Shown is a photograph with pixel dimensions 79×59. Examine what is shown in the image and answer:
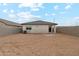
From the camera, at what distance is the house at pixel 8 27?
137 inches

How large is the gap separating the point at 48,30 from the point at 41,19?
0.72 ft

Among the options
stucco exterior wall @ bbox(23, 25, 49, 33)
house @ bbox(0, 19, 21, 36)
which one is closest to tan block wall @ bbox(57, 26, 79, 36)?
stucco exterior wall @ bbox(23, 25, 49, 33)

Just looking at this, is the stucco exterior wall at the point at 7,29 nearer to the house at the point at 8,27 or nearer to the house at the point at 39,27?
the house at the point at 8,27

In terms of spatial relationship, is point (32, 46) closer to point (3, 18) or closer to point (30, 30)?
point (30, 30)

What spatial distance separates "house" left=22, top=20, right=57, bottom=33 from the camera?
3.45 meters

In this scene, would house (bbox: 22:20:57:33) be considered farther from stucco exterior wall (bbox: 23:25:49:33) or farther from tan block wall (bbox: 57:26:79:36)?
tan block wall (bbox: 57:26:79:36)

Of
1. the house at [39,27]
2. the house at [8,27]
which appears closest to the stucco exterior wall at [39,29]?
the house at [39,27]

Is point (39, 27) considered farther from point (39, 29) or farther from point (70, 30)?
point (70, 30)

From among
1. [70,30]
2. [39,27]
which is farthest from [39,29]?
Answer: [70,30]

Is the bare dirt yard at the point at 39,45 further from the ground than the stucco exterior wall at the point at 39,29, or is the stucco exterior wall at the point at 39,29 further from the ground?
the stucco exterior wall at the point at 39,29

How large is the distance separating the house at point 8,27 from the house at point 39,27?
117 mm

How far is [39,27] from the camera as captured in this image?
3.46 metres

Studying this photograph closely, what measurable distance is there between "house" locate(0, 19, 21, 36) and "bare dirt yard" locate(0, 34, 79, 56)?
0.28 ft

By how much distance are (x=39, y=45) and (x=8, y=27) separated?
1.99 feet
